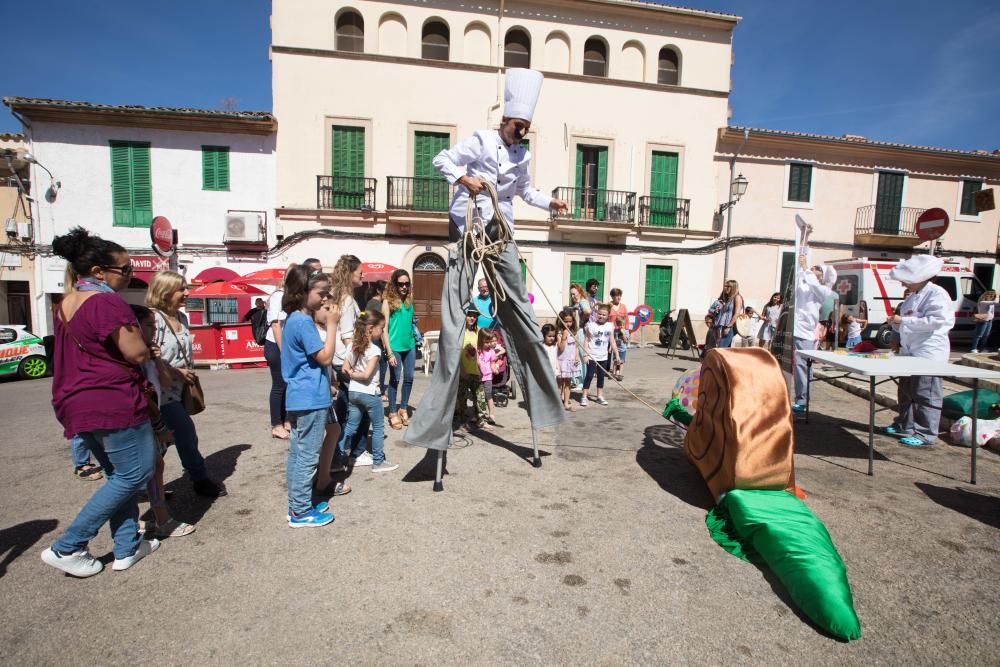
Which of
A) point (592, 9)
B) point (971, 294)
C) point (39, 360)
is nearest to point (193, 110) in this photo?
point (39, 360)

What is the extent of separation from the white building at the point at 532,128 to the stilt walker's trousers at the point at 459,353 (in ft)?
40.5

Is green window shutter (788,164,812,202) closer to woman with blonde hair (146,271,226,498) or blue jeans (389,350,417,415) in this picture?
blue jeans (389,350,417,415)

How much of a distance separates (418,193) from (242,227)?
5293 mm

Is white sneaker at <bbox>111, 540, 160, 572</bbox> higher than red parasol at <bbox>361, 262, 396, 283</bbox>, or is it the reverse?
red parasol at <bbox>361, 262, 396, 283</bbox>

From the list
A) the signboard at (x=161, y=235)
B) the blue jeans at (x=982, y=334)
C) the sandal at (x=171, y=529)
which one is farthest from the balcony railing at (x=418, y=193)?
the blue jeans at (x=982, y=334)

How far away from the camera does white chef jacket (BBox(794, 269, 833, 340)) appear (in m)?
6.09

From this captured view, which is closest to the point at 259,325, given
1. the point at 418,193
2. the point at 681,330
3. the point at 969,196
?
the point at 681,330

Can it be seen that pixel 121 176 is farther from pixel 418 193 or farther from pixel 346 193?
pixel 418 193

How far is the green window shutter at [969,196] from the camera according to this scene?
19.9m

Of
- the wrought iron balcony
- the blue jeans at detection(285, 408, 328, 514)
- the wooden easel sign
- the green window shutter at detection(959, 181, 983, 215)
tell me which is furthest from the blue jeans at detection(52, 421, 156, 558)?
the green window shutter at detection(959, 181, 983, 215)

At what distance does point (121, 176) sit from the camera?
15.2m

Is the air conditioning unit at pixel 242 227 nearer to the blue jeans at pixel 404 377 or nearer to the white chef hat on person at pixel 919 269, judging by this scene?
the blue jeans at pixel 404 377

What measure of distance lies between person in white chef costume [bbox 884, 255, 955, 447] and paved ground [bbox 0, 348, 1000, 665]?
0.78m

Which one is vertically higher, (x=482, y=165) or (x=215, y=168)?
(x=215, y=168)
